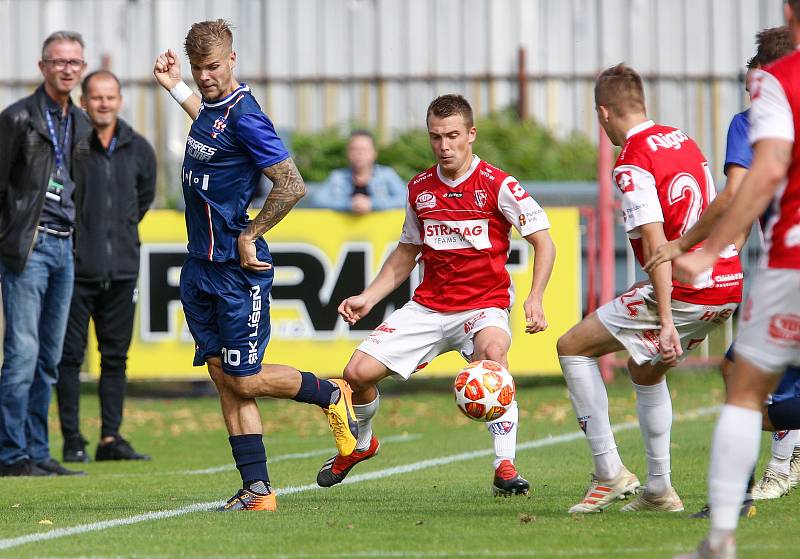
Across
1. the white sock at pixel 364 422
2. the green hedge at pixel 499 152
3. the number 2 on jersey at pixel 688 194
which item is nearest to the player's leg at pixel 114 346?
the white sock at pixel 364 422

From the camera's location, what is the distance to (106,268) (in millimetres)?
10391

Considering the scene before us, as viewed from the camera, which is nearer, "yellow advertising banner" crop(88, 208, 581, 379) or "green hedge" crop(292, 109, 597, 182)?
"yellow advertising banner" crop(88, 208, 581, 379)

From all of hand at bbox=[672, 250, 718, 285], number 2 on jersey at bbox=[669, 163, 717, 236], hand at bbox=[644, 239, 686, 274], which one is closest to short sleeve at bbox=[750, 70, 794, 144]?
hand at bbox=[672, 250, 718, 285]

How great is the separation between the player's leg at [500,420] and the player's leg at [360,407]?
1.86 ft

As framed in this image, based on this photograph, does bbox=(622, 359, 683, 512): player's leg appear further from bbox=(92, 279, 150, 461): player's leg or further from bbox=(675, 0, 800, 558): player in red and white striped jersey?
bbox=(92, 279, 150, 461): player's leg

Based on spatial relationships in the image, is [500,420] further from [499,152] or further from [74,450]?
[499,152]

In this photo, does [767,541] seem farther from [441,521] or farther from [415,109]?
[415,109]

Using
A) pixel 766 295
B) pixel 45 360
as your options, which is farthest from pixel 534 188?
pixel 766 295

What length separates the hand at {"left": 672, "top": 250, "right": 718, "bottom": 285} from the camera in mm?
4840

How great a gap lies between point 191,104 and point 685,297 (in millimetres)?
2901

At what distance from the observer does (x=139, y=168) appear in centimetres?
1067

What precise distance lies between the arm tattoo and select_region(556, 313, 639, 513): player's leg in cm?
151

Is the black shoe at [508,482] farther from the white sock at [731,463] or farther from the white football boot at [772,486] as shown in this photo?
the white sock at [731,463]

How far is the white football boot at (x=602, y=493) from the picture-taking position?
668cm
